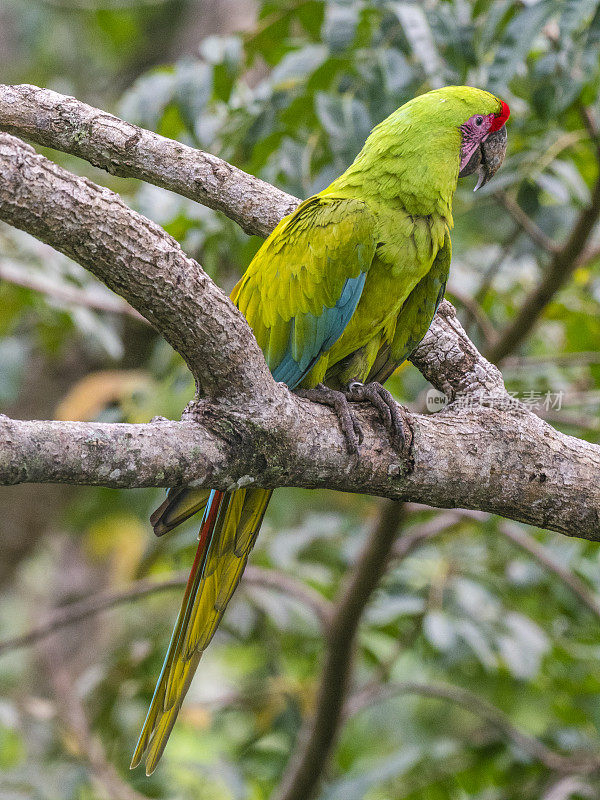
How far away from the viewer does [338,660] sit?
2.03m

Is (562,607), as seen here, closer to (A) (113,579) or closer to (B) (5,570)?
(A) (113,579)

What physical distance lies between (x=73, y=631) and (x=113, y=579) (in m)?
0.40

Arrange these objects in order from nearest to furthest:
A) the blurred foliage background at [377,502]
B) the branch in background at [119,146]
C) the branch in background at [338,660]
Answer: the branch in background at [119,146]
the blurred foliage background at [377,502]
the branch in background at [338,660]

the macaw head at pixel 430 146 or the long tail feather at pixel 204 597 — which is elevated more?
the macaw head at pixel 430 146

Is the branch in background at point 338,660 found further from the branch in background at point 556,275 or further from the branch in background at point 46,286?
the branch in background at point 46,286

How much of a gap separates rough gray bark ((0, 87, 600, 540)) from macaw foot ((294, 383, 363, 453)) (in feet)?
0.06

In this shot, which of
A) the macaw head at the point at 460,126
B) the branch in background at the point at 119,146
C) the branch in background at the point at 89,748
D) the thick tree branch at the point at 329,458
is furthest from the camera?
the branch in background at the point at 89,748

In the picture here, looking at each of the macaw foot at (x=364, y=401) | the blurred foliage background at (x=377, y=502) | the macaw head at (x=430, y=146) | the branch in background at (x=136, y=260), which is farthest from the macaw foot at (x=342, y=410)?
the blurred foliage background at (x=377, y=502)

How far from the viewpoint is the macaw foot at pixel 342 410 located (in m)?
1.18

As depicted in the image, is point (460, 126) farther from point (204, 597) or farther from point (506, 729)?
point (506, 729)

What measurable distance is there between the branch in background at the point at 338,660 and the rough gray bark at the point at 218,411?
567 mm

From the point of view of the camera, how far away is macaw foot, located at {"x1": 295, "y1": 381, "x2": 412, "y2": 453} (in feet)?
3.92

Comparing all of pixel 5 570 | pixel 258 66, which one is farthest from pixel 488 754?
pixel 258 66

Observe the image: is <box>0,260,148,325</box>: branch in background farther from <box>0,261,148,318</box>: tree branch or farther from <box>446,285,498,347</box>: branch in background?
<box>446,285,498,347</box>: branch in background
